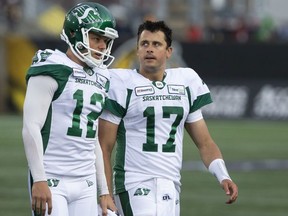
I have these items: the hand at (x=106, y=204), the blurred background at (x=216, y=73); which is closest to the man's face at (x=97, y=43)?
the hand at (x=106, y=204)

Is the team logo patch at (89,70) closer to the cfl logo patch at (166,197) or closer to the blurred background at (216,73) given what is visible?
the cfl logo patch at (166,197)

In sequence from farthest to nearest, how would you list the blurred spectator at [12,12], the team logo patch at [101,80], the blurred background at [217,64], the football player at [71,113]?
the blurred spectator at [12,12]
the blurred background at [217,64]
the team logo patch at [101,80]
the football player at [71,113]

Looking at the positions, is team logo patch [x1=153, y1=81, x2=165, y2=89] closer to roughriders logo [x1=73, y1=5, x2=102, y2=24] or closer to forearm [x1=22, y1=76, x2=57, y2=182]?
roughriders logo [x1=73, y1=5, x2=102, y2=24]

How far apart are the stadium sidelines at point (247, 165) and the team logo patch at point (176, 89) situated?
29.4ft

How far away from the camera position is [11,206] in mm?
12336

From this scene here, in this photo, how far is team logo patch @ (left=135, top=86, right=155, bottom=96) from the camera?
752 centimetres

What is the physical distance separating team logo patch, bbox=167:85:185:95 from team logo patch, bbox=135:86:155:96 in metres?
0.12

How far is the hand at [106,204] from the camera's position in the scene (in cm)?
700

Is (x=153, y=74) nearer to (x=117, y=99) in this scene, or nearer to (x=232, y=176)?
(x=117, y=99)

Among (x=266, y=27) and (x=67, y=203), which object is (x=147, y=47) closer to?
(x=67, y=203)

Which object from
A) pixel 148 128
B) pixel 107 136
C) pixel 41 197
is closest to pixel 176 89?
pixel 148 128

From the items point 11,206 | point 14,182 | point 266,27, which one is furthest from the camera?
point 266,27

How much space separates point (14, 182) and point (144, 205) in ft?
24.7

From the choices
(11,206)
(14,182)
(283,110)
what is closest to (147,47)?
(11,206)
